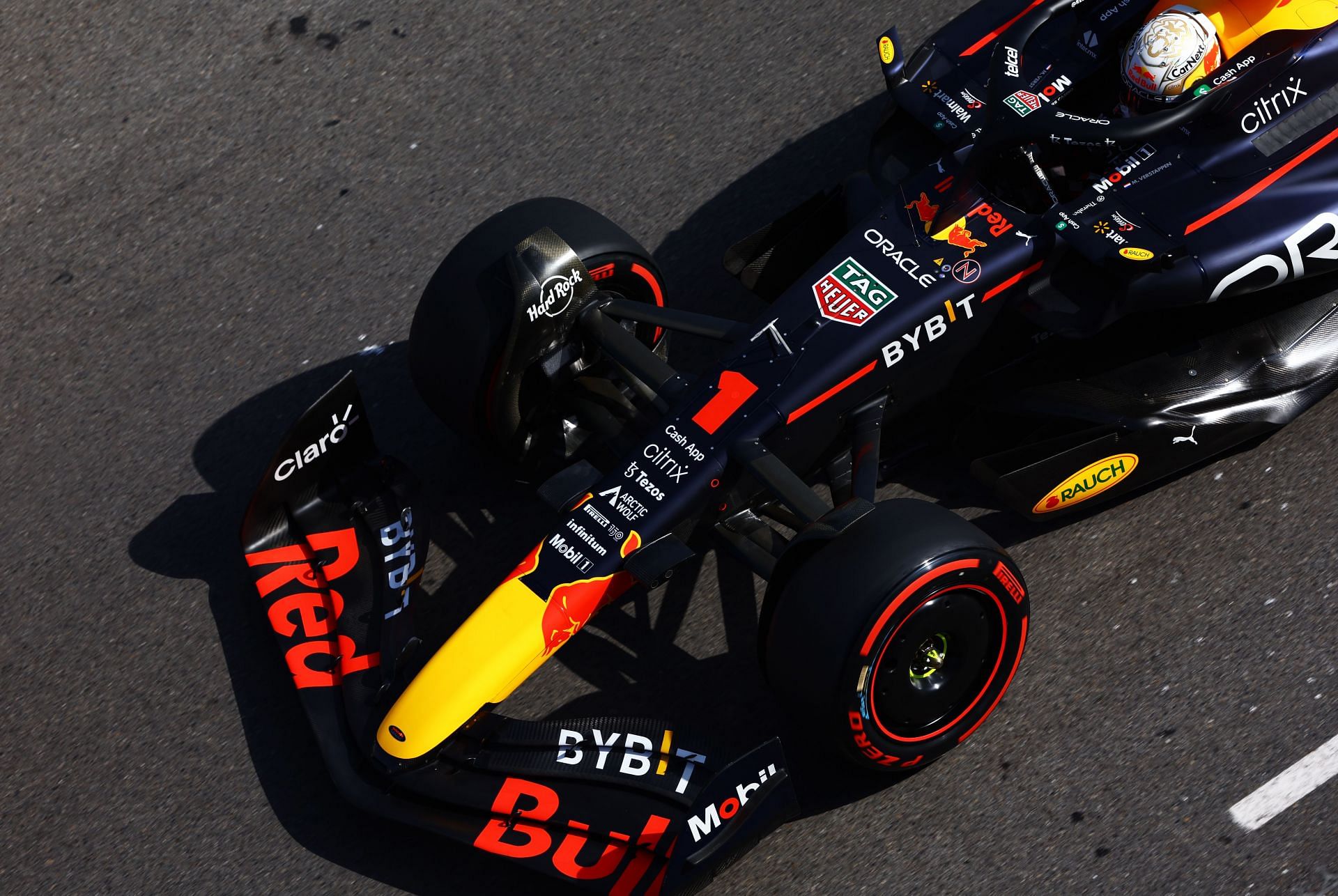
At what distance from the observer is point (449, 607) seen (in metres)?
5.04

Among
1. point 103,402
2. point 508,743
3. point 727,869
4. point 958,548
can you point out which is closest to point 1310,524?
point 958,548

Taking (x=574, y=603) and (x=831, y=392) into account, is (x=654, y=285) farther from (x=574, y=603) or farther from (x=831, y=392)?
(x=574, y=603)

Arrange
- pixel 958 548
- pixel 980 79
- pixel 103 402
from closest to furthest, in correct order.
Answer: pixel 958 548, pixel 980 79, pixel 103 402

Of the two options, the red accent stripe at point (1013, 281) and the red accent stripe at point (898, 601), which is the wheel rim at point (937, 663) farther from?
the red accent stripe at point (1013, 281)

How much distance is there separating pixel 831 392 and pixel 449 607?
1625 millimetres

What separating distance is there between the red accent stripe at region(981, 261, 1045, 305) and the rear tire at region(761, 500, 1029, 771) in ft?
2.88

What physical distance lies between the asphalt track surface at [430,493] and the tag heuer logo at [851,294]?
3.04ft

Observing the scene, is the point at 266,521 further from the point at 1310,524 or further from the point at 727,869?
the point at 1310,524

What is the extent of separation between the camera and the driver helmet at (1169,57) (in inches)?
186

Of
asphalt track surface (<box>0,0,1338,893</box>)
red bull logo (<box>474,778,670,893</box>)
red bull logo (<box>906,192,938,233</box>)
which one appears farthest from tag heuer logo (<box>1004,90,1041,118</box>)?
red bull logo (<box>474,778,670,893</box>)

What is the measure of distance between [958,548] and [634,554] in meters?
1.00

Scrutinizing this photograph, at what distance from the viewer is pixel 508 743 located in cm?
415

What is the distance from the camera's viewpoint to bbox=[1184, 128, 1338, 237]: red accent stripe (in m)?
4.64

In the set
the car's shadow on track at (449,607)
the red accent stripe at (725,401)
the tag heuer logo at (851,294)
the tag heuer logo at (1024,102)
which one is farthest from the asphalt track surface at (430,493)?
the tag heuer logo at (1024,102)
